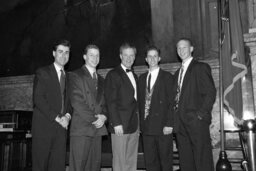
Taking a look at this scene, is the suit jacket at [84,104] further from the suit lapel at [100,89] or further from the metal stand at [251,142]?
the metal stand at [251,142]

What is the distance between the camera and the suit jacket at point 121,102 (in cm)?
386

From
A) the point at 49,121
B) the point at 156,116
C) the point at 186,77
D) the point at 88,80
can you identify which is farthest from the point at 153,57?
the point at 49,121

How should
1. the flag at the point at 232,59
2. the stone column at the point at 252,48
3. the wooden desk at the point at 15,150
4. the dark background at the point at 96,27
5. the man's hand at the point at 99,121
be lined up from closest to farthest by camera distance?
the man's hand at the point at 99,121
the flag at the point at 232,59
the stone column at the point at 252,48
the wooden desk at the point at 15,150
the dark background at the point at 96,27

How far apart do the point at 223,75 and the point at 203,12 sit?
69.9 inches

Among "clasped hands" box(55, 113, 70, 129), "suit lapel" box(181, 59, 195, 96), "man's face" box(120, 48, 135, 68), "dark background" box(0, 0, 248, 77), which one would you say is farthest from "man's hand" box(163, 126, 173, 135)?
"dark background" box(0, 0, 248, 77)

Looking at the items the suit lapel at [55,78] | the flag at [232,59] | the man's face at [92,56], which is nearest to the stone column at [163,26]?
the flag at [232,59]

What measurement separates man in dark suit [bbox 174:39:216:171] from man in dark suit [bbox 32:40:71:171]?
1.62m

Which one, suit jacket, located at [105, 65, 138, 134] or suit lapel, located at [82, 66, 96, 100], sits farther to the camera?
suit lapel, located at [82, 66, 96, 100]

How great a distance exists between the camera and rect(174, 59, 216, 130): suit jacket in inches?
145

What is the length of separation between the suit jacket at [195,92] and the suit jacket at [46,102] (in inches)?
66.3

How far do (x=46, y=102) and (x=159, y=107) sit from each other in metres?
1.60

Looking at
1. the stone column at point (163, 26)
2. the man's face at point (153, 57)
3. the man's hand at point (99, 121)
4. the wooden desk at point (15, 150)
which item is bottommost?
the wooden desk at point (15, 150)

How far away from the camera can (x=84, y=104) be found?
3.89 m

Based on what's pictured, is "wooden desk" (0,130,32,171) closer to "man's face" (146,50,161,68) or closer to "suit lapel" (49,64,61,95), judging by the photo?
"suit lapel" (49,64,61,95)
